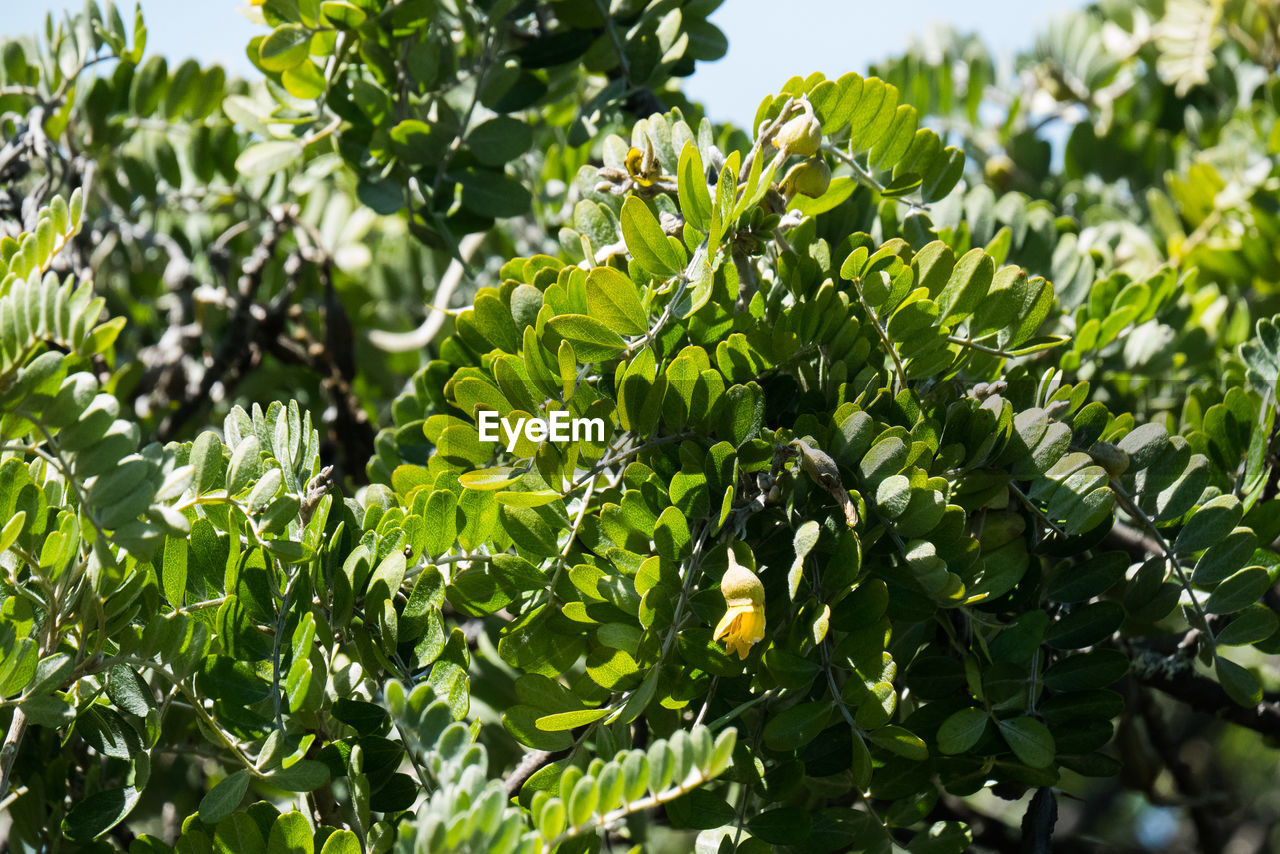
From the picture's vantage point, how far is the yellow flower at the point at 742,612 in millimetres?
760

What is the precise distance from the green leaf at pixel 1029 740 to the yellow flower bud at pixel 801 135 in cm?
48

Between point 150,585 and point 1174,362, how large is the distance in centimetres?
115

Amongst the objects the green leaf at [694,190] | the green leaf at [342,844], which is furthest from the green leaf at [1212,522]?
the green leaf at [342,844]

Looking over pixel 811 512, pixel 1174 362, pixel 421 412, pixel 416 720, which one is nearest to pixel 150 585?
pixel 416 720

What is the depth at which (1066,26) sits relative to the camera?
2.12 meters

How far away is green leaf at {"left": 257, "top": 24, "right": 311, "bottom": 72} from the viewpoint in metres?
1.14

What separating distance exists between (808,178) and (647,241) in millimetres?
148

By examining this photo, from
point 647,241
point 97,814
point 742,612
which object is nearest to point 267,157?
point 647,241

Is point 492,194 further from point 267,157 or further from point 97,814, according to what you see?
point 97,814

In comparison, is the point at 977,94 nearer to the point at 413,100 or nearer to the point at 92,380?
the point at 413,100

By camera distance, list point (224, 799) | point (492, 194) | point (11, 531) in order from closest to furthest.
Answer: point (11, 531) → point (224, 799) → point (492, 194)

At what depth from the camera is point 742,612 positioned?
0.76 m

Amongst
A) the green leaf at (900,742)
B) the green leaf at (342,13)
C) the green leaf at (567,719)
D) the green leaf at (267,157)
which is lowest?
the green leaf at (900,742)

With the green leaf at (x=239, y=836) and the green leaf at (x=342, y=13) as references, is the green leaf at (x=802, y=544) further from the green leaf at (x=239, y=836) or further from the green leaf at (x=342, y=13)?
the green leaf at (x=342, y=13)
